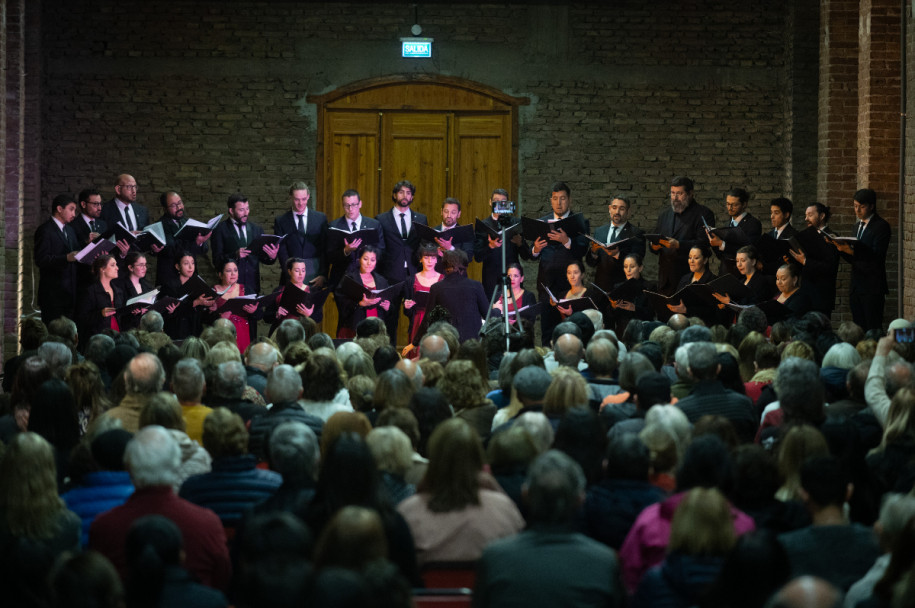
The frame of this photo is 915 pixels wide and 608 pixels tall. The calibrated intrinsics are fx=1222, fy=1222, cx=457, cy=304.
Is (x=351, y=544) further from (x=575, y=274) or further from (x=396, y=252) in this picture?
(x=396, y=252)

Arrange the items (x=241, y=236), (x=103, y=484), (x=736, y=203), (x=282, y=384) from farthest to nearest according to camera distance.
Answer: (x=241, y=236) < (x=736, y=203) < (x=282, y=384) < (x=103, y=484)

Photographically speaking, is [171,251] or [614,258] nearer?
[171,251]

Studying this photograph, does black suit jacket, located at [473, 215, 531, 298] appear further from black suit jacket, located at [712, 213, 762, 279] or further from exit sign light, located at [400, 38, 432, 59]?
exit sign light, located at [400, 38, 432, 59]

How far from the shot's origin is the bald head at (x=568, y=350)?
6613mm

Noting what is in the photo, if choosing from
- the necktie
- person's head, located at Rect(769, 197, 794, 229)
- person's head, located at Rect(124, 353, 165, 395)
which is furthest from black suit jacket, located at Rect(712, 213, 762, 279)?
person's head, located at Rect(124, 353, 165, 395)

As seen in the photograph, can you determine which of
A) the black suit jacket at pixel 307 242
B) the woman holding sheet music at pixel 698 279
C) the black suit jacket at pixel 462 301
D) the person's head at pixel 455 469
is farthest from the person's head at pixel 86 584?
the black suit jacket at pixel 307 242

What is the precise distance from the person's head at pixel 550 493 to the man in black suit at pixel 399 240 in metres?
7.94

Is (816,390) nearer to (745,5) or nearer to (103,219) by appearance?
(103,219)

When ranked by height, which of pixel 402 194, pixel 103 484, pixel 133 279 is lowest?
pixel 103 484

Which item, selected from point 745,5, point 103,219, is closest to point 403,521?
point 103,219

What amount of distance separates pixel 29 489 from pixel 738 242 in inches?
307

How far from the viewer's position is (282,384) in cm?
536

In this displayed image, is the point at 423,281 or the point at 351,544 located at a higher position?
the point at 423,281

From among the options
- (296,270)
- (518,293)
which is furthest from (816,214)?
(296,270)
